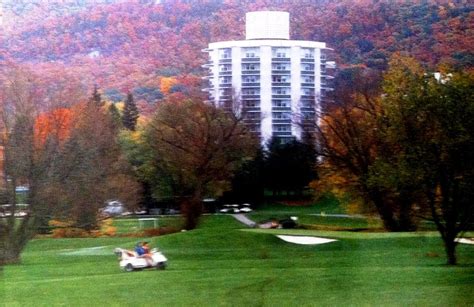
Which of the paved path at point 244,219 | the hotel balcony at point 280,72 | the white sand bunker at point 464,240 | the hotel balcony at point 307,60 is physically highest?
the hotel balcony at point 307,60

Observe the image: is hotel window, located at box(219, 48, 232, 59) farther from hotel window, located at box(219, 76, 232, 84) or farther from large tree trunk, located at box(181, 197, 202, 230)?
large tree trunk, located at box(181, 197, 202, 230)

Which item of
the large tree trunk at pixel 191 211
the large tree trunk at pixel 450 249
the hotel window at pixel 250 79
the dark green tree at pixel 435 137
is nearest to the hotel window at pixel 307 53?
the hotel window at pixel 250 79

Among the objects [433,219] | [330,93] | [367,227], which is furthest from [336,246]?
[330,93]

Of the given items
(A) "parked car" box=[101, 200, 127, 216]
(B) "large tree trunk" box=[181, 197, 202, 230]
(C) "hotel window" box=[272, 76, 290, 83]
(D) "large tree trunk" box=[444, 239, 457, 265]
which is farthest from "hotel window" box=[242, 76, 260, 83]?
(D) "large tree trunk" box=[444, 239, 457, 265]

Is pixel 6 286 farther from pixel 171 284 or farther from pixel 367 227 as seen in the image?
pixel 367 227

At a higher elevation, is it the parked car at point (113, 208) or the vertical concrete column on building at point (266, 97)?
the vertical concrete column on building at point (266, 97)

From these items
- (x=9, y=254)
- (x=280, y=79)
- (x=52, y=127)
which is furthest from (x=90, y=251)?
(x=280, y=79)

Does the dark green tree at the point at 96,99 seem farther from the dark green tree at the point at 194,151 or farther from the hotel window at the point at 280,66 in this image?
the hotel window at the point at 280,66
